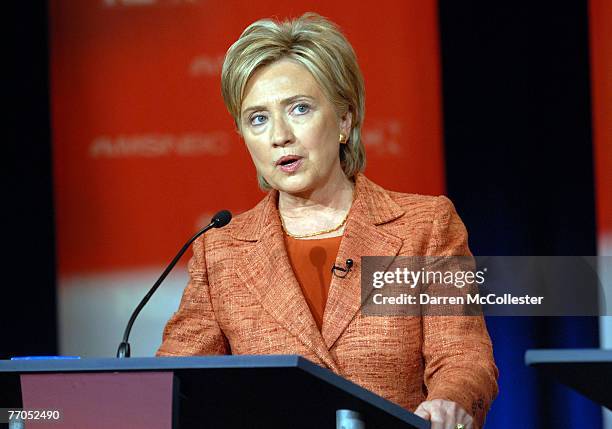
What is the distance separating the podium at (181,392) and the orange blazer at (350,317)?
570mm

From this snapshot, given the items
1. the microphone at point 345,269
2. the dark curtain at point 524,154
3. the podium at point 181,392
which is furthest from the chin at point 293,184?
the dark curtain at point 524,154

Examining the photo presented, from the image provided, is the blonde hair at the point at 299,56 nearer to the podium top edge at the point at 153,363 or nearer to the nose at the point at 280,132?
the nose at the point at 280,132

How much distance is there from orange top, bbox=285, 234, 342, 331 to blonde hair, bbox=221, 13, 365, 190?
36 cm

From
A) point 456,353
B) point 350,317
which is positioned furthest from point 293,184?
point 456,353

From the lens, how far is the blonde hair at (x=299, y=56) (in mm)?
2814

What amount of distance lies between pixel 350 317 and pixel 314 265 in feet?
0.78

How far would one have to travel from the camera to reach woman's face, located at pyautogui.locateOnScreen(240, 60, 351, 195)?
278 centimetres

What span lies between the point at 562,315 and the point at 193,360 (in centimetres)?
224

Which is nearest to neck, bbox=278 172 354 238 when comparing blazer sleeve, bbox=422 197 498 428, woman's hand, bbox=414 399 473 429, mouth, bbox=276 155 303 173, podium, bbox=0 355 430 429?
mouth, bbox=276 155 303 173

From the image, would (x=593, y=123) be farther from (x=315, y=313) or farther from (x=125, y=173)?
(x=125, y=173)

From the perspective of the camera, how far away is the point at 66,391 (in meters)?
1.87

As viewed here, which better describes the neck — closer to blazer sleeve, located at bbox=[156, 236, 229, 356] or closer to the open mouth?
the open mouth

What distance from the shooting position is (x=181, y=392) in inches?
74.2

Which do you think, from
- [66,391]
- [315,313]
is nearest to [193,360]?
[66,391]
